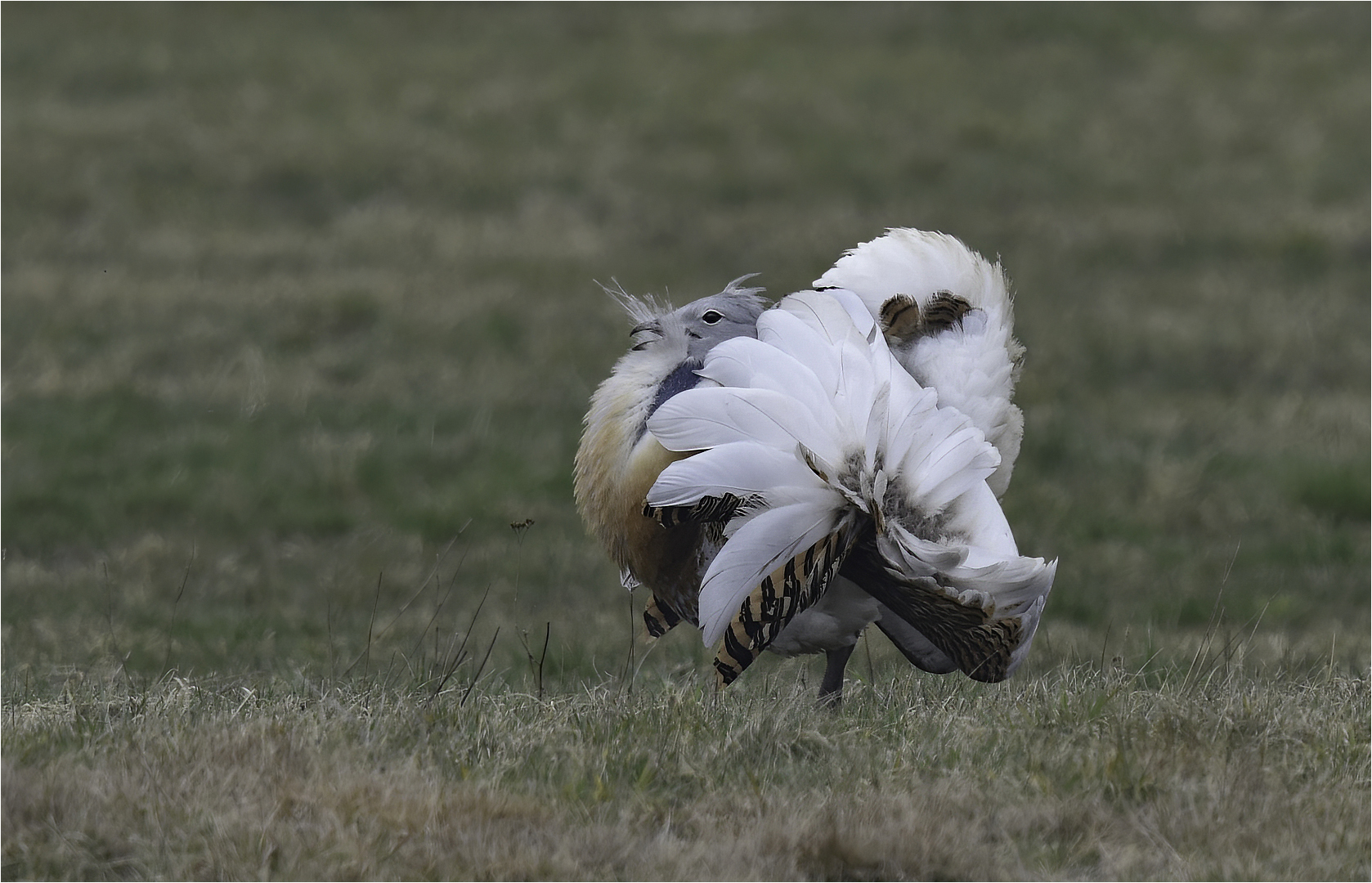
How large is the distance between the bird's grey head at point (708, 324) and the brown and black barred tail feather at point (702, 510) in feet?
1.91

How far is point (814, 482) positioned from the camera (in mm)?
3859

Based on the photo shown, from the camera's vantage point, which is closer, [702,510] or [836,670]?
[702,510]

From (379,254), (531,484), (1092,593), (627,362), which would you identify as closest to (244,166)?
(379,254)

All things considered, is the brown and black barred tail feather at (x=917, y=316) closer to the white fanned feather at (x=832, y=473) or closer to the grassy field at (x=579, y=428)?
the white fanned feather at (x=832, y=473)

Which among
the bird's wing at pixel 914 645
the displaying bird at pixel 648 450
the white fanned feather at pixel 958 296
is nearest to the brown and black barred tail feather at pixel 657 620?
the displaying bird at pixel 648 450

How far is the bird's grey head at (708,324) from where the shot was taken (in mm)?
4426

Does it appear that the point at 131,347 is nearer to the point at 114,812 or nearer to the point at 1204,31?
the point at 114,812

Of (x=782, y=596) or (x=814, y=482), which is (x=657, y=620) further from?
(x=814, y=482)

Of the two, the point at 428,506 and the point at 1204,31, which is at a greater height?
the point at 1204,31

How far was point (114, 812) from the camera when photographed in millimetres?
3057

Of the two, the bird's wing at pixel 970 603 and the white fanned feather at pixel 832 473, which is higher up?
the white fanned feather at pixel 832 473

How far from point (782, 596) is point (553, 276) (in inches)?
315

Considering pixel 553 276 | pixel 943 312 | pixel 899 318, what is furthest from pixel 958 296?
pixel 553 276

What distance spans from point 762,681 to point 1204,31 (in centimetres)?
1380
